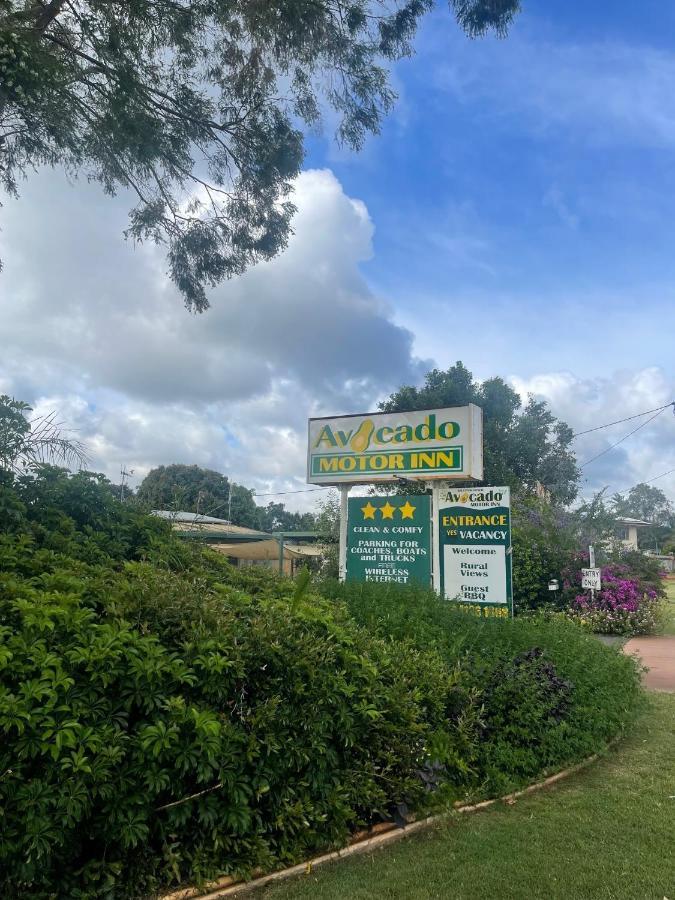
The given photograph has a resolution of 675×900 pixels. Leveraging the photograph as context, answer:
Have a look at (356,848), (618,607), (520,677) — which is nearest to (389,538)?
(520,677)

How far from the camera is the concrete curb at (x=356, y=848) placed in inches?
122

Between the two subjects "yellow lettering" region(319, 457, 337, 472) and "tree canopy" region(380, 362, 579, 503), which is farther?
"tree canopy" region(380, 362, 579, 503)

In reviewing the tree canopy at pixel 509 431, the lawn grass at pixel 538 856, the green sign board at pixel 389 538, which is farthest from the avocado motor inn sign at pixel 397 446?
the tree canopy at pixel 509 431

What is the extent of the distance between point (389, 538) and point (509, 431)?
920 inches

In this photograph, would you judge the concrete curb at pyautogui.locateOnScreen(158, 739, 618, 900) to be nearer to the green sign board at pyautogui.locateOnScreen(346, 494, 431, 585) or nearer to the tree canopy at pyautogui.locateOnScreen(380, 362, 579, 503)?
the green sign board at pyautogui.locateOnScreen(346, 494, 431, 585)

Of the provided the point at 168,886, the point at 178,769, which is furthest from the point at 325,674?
the point at 168,886

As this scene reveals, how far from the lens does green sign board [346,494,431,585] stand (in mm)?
10000

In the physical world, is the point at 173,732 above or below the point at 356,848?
above

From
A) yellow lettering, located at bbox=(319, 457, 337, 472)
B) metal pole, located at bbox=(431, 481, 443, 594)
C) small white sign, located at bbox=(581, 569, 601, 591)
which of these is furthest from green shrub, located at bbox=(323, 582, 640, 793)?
small white sign, located at bbox=(581, 569, 601, 591)

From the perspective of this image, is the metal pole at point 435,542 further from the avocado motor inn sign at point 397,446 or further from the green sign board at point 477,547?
the avocado motor inn sign at point 397,446

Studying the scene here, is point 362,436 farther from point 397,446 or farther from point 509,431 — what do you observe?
point 509,431

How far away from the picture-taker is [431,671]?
448cm

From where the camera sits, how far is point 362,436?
1138 cm

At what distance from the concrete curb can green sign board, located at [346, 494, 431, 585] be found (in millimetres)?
5214
